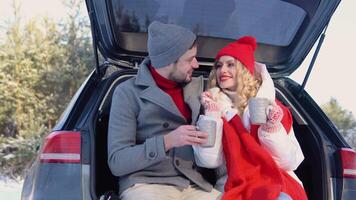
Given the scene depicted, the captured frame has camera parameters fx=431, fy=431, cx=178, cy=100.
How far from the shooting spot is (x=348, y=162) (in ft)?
6.64

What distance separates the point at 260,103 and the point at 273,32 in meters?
1.10

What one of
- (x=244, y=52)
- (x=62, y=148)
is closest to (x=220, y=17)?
(x=244, y=52)

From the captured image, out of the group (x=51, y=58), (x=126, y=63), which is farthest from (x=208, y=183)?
(x=51, y=58)

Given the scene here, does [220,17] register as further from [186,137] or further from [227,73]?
[186,137]

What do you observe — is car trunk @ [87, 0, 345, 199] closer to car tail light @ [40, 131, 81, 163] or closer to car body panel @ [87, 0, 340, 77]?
car body panel @ [87, 0, 340, 77]

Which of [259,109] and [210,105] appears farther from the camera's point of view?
[210,105]

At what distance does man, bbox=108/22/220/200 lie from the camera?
6.16 ft

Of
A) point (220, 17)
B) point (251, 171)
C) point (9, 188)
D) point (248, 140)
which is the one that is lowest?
point (9, 188)

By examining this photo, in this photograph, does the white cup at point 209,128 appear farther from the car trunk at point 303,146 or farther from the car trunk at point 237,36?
the car trunk at point 237,36

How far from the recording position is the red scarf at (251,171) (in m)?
1.81

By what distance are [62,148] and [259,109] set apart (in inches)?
32.7

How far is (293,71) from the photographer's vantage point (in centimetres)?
283

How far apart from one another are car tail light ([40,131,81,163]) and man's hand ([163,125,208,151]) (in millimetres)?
384

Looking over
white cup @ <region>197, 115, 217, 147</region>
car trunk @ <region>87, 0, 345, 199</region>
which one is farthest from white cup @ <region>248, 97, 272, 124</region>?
car trunk @ <region>87, 0, 345, 199</region>
